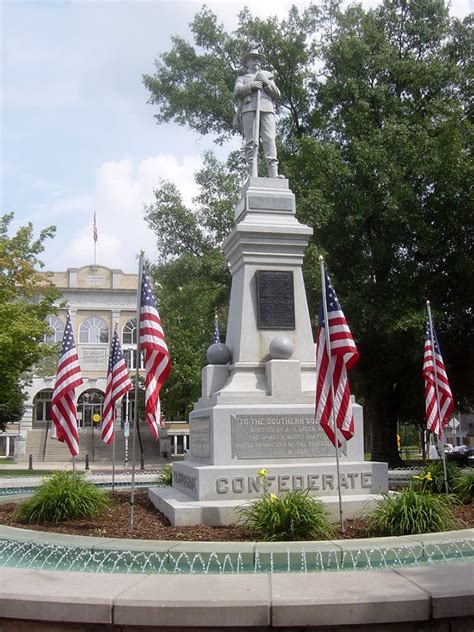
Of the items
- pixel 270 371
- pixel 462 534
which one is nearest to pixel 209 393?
pixel 270 371

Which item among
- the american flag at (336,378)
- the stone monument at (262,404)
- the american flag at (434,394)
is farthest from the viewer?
the american flag at (434,394)

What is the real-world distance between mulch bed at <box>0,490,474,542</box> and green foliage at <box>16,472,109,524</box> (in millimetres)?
153

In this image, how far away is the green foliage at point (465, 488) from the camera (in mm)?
11195

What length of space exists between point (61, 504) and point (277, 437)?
3.27m

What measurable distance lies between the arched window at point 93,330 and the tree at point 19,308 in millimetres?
35552

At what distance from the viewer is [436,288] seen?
2506 cm

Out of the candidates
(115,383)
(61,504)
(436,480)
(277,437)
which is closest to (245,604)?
(61,504)

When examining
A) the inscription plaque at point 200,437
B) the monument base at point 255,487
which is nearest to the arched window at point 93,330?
the inscription plaque at point 200,437

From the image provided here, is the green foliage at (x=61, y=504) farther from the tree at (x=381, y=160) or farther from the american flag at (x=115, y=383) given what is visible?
the tree at (x=381, y=160)

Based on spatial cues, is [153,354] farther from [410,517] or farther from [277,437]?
[410,517]

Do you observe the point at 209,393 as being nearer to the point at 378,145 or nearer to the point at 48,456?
the point at 378,145

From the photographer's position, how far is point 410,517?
840 centimetres

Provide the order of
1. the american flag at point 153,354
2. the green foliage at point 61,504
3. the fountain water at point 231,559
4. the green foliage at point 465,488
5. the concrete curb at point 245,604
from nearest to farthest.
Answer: the concrete curb at point 245,604, the fountain water at point 231,559, the american flag at point 153,354, the green foliage at point 61,504, the green foliage at point 465,488

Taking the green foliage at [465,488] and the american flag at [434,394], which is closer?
the green foliage at [465,488]
